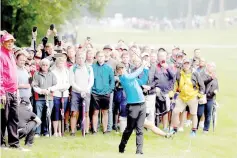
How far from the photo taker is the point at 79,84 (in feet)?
52.5

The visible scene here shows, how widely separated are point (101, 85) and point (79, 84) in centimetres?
61

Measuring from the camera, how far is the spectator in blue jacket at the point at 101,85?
16.2m

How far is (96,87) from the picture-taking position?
16.3m

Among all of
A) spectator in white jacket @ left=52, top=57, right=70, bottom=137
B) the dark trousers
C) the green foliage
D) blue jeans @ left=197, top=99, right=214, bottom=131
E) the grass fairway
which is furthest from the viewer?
the green foliage

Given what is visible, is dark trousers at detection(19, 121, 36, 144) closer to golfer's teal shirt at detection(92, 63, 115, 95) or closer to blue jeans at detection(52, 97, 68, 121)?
blue jeans at detection(52, 97, 68, 121)

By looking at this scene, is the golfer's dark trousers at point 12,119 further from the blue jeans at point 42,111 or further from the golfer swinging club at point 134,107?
the blue jeans at point 42,111

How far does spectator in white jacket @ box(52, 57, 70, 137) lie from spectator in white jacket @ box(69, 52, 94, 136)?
0.23 meters

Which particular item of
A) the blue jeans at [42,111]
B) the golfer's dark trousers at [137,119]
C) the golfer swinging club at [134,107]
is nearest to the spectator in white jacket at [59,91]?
the blue jeans at [42,111]

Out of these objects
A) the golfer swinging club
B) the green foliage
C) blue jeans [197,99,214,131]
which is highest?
the green foliage

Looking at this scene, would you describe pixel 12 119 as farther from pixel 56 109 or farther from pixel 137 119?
pixel 56 109

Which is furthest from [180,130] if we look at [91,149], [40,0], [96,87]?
[40,0]

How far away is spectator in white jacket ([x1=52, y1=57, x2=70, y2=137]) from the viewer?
15.6 metres

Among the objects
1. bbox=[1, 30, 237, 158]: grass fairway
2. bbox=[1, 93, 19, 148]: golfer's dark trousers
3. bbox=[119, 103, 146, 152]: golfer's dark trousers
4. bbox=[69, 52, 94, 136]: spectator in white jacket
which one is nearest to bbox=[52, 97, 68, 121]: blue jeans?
bbox=[69, 52, 94, 136]: spectator in white jacket

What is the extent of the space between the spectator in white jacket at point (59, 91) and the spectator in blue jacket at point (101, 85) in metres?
0.84
